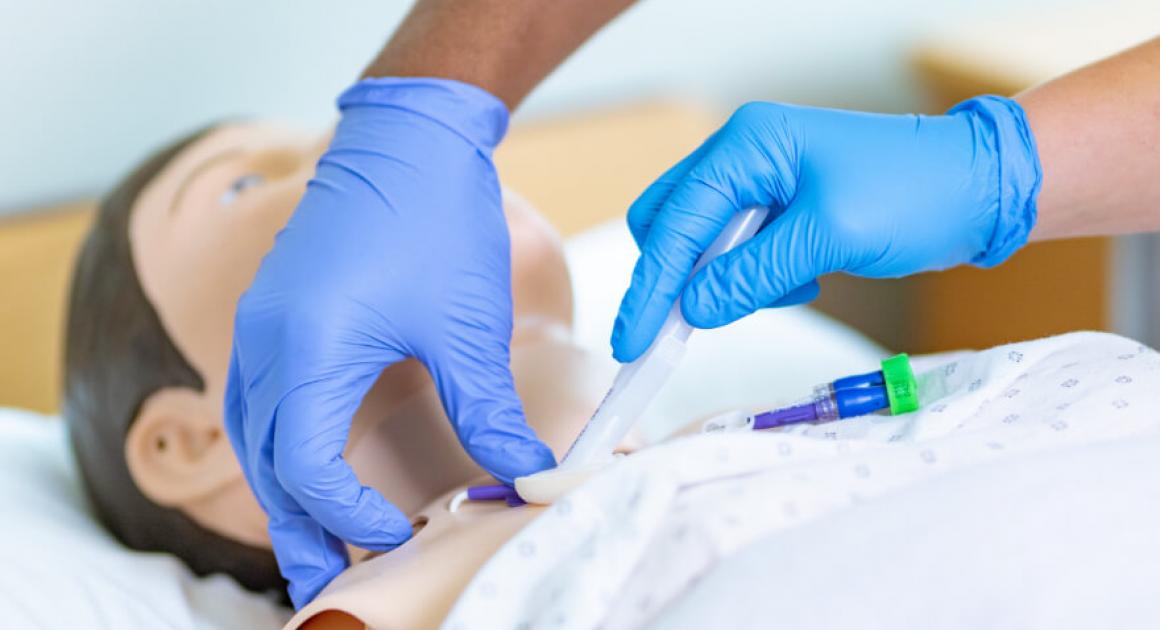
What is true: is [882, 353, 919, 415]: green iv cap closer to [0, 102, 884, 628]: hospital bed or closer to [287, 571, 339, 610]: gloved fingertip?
[287, 571, 339, 610]: gloved fingertip

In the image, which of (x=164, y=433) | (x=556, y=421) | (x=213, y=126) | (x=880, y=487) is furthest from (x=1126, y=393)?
(x=213, y=126)

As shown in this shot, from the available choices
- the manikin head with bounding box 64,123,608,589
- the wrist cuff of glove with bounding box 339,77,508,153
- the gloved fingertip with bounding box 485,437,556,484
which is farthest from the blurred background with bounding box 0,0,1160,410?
the gloved fingertip with bounding box 485,437,556,484

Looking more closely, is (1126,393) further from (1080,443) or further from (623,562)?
(623,562)

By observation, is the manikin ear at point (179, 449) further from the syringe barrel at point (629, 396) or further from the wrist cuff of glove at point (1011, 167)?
the wrist cuff of glove at point (1011, 167)

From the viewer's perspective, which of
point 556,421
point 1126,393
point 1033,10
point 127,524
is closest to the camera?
point 1126,393

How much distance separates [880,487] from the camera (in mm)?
747

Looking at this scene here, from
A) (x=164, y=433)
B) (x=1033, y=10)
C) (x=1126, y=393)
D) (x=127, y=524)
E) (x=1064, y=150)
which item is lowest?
(x=127, y=524)

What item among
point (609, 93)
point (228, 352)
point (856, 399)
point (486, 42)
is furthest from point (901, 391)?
point (609, 93)

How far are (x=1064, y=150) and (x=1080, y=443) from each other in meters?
0.29

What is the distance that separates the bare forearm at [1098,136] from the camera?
3.14 ft

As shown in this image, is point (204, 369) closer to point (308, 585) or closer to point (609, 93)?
point (308, 585)

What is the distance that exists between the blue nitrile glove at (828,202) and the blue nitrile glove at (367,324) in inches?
6.3

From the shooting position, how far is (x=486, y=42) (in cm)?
116

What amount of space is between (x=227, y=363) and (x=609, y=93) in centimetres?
128
